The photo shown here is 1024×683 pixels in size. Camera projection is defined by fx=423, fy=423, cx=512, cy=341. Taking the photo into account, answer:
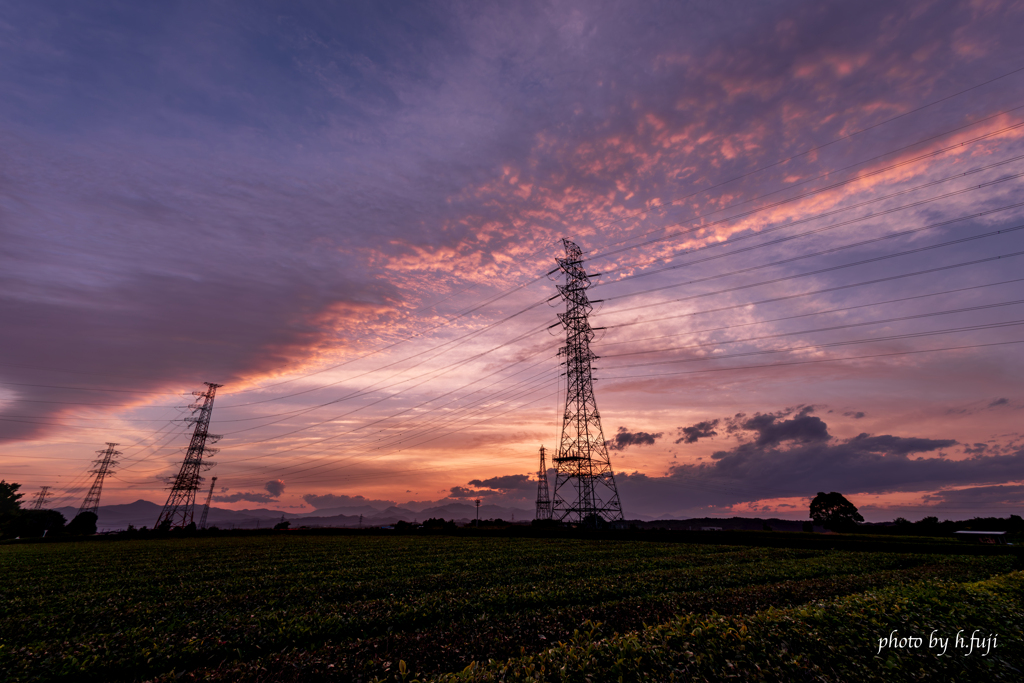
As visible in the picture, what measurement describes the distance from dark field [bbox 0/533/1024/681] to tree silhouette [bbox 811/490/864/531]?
320 feet

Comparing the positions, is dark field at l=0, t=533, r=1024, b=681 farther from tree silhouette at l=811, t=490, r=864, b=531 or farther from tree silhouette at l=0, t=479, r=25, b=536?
tree silhouette at l=0, t=479, r=25, b=536

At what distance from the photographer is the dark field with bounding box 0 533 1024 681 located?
7.88 meters

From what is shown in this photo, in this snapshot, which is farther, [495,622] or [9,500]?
[9,500]

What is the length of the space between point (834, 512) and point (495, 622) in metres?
132

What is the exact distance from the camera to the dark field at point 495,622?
25.9 ft

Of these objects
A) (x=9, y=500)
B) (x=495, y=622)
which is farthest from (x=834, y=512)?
(x=9, y=500)

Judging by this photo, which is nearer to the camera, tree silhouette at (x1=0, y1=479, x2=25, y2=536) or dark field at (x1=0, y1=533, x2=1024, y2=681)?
dark field at (x1=0, y1=533, x2=1024, y2=681)

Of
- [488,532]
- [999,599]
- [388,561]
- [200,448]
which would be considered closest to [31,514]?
[200,448]

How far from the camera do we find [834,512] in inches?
4321

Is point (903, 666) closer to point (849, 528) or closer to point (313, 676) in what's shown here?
point (313, 676)

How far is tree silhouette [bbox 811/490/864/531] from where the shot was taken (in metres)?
106

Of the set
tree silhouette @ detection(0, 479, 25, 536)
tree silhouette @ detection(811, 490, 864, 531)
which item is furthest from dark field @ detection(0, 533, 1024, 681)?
tree silhouette @ detection(0, 479, 25, 536)

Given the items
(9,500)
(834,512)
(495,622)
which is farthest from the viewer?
(9,500)

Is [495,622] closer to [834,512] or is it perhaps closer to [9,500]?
[834,512]
